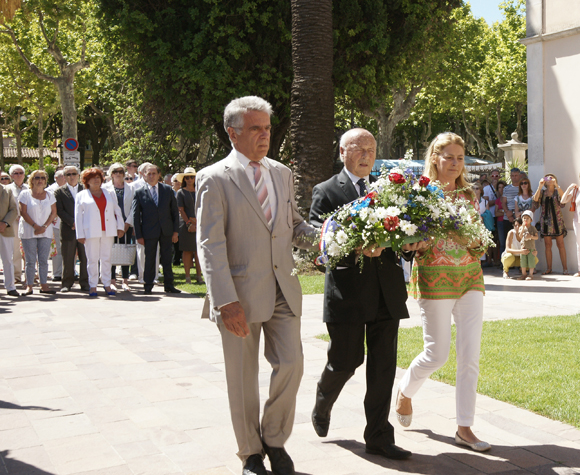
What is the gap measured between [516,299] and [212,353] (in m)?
5.79

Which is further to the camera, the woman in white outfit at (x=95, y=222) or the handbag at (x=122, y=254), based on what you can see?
the handbag at (x=122, y=254)

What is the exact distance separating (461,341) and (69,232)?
1009 centimetres

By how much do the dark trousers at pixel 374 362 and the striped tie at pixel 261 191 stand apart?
35.2 inches

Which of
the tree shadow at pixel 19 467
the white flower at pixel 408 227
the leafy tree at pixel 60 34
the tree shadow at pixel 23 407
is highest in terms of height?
the leafy tree at pixel 60 34

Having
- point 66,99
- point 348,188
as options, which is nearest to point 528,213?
point 348,188

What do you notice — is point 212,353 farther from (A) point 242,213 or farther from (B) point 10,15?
(B) point 10,15

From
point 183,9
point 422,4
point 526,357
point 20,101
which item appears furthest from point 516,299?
point 20,101

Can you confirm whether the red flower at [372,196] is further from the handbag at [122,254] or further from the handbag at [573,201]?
the handbag at [573,201]

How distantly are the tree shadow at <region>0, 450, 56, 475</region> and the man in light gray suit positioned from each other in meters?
1.27

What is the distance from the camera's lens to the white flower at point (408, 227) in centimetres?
402

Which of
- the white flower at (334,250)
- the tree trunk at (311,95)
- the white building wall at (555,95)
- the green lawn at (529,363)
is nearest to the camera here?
the white flower at (334,250)

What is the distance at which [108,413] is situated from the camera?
5.39m

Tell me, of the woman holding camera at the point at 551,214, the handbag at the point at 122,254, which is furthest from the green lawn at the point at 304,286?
the woman holding camera at the point at 551,214

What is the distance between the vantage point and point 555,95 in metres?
15.4
